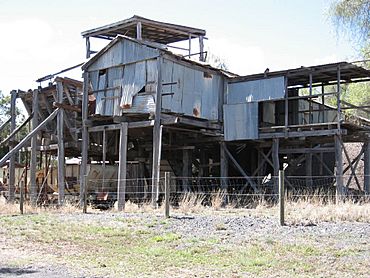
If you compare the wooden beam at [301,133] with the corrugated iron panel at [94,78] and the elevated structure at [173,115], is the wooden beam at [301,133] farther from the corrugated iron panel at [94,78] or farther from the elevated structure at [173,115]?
the corrugated iron panel at [94,78]

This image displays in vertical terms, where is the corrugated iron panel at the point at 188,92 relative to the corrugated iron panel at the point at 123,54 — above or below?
below

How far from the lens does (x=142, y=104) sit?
74.7ft

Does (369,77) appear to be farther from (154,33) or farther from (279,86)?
(154,33)

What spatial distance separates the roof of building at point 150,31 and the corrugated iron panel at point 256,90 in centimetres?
412

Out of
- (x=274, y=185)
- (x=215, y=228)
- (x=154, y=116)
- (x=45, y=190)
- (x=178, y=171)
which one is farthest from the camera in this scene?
(x=178, y=171)

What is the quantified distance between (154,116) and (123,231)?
8853 mm

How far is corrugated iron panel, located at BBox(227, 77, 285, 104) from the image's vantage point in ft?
77.0

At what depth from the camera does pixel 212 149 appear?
98.6ft

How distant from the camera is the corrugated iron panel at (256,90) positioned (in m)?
23.5

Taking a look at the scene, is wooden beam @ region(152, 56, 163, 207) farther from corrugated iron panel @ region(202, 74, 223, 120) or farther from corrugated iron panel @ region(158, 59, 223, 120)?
corrugated iron panel @ region(202, 74, 223, 120)

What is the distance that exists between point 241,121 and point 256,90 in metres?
1.51

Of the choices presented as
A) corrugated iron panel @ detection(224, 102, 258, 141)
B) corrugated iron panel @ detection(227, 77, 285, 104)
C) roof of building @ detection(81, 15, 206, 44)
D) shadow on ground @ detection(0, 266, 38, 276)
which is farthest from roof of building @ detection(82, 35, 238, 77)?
shadow on ground @ detection(0, 266, 38, 276)

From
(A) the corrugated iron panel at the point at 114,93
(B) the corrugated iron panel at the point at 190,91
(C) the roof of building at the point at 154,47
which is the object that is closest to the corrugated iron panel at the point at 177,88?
(B) the corrugated iron panel at the point at 190,91

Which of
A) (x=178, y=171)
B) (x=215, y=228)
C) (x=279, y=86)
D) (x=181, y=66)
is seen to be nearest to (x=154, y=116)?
(x=181, y=66)
